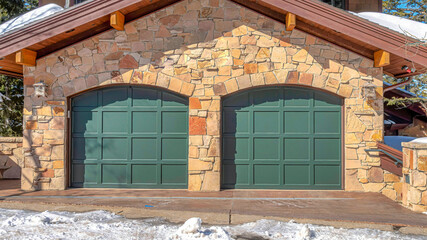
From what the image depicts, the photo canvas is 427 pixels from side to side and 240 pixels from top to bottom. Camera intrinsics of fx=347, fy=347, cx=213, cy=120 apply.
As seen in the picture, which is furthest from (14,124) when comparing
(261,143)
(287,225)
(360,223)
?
(360,223)

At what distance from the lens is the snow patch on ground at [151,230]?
4.41 m

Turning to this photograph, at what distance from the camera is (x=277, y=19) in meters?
7.58

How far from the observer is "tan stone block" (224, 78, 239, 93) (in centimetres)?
749

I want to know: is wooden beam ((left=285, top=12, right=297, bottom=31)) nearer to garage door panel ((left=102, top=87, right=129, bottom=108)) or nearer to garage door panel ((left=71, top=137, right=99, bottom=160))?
garage door panel ((left=102, top=87, right=129, bottom=108))

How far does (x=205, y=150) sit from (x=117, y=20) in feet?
10.7

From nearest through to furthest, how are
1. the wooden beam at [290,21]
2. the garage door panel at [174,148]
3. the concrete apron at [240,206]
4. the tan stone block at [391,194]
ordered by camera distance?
the concrete apron at [240,206] < the wooden beam at [290,21] < the tan stone block at [391,194] < the garage door panel at [174,148]

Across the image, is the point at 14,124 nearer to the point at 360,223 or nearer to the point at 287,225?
the point at 287,225

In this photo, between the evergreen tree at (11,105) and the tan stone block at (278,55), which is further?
the evergreen tree at (11,105)

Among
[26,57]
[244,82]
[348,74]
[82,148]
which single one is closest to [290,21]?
[244,82]

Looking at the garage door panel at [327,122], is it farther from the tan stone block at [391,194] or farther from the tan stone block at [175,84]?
the tan stone block at [175,84]

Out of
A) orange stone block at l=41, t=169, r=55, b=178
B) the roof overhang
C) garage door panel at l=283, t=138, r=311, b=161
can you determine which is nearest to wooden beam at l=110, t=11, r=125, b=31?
the roof overhang

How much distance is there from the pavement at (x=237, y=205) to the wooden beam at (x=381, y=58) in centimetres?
271

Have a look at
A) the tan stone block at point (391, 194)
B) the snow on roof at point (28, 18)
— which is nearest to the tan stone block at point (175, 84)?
the snow on roof at point (28, 18)

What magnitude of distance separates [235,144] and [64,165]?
3.79 meters
